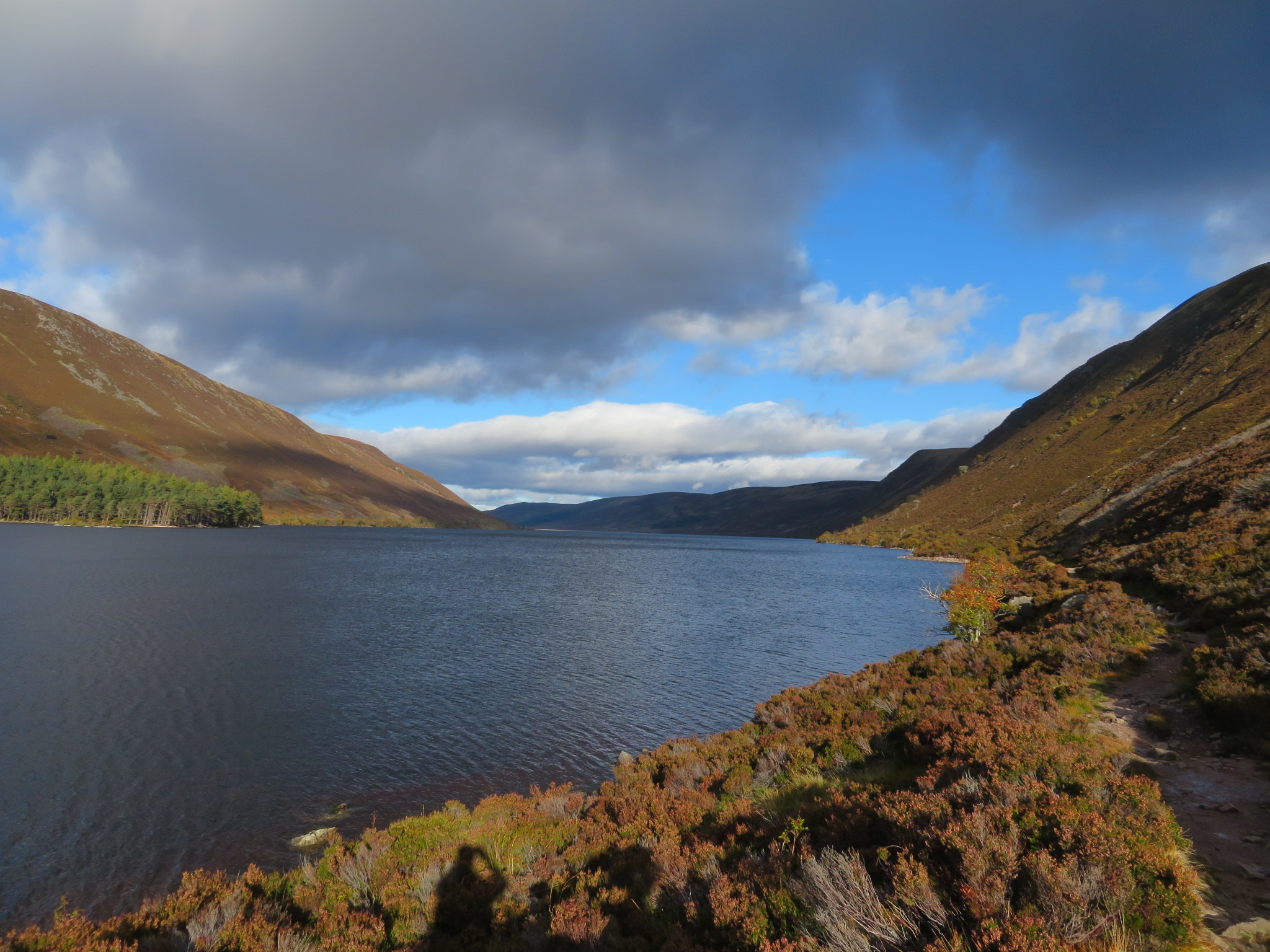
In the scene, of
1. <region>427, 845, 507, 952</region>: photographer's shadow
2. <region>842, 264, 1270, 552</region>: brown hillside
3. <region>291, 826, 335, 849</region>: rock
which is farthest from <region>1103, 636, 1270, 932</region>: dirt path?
<region>842, 264, 1270, 552</region>: brown hillside

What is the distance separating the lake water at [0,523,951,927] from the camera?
15.7 m

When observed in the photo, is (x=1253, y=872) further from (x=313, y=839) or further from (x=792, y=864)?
(x=313, y=839)

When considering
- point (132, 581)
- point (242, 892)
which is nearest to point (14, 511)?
point (132, 581)

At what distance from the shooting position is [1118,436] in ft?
348

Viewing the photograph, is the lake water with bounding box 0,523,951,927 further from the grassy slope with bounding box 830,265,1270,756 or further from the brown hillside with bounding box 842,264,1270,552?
the brown hillside with bounding box 842,264,1270,552

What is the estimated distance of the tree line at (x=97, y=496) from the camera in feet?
501

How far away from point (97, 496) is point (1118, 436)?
231773 millimetres

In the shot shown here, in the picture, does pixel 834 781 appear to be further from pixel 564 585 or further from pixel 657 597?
pixel 564 585

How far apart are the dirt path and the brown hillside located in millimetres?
34040

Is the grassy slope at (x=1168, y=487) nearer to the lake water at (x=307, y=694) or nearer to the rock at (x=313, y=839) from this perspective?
the lake water at (x=307, y=694)

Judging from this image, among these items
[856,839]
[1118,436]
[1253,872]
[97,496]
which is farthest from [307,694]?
[97,496]

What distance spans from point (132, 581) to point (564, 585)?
42.0m

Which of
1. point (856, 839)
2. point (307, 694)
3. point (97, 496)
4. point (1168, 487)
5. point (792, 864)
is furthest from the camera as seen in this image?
point (97, 496)

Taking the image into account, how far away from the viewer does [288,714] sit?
79.8 ft
